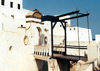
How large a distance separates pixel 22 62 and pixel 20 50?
1293 millimetres

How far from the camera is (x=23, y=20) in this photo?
20.1 metres

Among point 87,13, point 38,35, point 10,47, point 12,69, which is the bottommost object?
point 12,69

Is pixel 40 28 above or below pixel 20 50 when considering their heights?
above

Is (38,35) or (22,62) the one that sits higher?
(38,35)

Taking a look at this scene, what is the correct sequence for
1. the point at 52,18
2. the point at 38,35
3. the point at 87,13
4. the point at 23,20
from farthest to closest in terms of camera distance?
the point at 23,20 → the point at 38,35 → the point at 52,18 → the point at 87,13

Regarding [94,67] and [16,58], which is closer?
[94,67]

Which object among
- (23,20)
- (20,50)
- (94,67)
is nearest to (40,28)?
(23,20)

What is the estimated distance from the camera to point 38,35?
1809 cm

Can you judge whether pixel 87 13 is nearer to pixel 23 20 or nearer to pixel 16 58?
pixel 16 58

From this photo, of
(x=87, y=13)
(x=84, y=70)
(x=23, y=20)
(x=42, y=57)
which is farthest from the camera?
(x=23, y=20)

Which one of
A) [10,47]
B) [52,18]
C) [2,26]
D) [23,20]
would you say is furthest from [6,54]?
[23,20]

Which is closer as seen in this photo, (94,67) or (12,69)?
(94,67)

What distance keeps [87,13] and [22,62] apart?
845cm

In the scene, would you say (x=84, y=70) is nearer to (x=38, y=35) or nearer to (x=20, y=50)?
(x=20, y=50)
